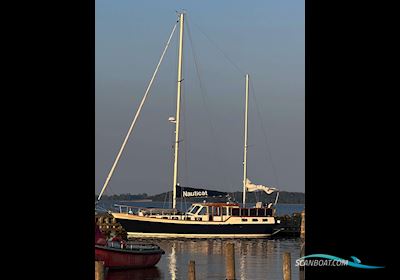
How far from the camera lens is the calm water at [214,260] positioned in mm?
28844

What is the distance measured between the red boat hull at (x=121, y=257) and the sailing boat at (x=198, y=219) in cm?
1668

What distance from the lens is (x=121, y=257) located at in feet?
89.1

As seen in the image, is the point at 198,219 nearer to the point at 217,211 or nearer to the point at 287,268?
the point at 217,211

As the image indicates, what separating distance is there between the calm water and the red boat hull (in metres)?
0.26

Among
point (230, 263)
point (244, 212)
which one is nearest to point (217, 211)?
point (244, 212)

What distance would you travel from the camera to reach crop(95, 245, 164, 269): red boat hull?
26.7 metres

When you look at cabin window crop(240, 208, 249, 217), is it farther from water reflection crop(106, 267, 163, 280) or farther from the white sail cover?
water reflection crop(106, 267, 163, 280)

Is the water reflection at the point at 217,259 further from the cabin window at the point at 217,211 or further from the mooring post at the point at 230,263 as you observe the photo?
the mooring post at the point at 230,263

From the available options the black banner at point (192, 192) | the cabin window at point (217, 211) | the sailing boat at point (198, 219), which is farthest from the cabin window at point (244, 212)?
the black banner at point (192, 192)

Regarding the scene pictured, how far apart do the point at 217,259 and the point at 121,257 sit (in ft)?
36.0

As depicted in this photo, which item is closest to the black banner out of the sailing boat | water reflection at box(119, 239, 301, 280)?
the sailing boat
